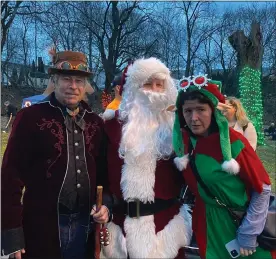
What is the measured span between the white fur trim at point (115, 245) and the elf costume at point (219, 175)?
0.55m

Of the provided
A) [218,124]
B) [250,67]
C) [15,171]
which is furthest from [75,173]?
[250,67]

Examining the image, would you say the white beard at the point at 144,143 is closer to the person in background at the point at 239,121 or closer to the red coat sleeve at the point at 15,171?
the red coat sleeve at the point at 15,171

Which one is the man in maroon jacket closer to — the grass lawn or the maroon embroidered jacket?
the maroon embroidered jacket

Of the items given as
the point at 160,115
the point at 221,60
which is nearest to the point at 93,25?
the point at 221,60

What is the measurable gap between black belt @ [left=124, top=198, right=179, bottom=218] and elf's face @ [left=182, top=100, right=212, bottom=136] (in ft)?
2.14

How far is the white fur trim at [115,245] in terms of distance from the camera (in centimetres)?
269

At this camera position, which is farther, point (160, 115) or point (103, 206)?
point (160, 115)

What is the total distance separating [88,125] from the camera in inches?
105

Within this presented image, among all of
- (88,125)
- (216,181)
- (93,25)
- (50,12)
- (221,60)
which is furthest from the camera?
(221,60)

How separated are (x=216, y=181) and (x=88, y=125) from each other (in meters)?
0.97

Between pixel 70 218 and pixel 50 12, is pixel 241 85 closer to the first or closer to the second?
pixel 50 12

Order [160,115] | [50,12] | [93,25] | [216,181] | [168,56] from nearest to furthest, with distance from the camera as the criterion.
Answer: [216,181] → [160,115] → [50,12] → [93,25] → [168,56]

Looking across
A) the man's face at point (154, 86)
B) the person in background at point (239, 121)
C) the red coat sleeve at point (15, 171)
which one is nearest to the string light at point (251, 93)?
the person in background at point (239, 121)

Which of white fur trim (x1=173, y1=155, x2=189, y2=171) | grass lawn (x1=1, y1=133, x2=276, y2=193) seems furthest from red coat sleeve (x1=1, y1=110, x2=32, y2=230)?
grass lawn (x1=1, y1=133, x2=276, y2=193)
